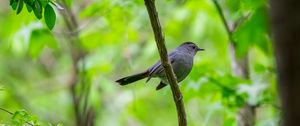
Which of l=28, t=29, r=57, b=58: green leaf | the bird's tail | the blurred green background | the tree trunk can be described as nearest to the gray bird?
the bird's tail

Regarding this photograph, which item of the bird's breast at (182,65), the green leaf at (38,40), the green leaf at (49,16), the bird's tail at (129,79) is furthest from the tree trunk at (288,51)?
the green leaf at (38,40)

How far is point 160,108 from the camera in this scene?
912 cm

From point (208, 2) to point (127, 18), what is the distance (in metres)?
0.92

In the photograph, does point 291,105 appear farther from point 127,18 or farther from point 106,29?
point 106,29

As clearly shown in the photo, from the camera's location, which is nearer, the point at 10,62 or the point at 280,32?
the point at 280,32

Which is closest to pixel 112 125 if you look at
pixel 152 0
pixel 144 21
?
pixel 144 21

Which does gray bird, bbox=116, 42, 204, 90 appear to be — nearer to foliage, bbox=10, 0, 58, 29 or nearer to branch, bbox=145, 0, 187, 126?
branch, bbox=145, 0, 187, 126

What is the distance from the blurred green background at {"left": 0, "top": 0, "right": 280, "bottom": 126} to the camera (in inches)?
170

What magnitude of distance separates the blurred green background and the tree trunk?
1.44m

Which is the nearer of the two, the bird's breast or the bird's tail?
the bird's tail

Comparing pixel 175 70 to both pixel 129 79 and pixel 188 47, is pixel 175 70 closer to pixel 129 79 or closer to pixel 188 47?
pixel 129 79

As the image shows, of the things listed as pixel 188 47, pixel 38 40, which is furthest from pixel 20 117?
pixel 38 40

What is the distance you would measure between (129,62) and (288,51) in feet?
15.7

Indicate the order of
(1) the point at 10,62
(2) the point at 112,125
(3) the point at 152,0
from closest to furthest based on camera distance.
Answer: (3) the point at 152,0 → (2) the point at 112,125 → (1) the point at 10,62
